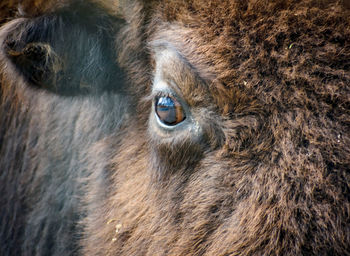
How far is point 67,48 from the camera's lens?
254 cm

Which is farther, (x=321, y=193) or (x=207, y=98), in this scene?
(x=207, y=98)

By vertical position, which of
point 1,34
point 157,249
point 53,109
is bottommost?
point 157,249

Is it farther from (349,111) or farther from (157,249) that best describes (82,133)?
(349,111)

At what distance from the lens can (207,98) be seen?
2023 mm

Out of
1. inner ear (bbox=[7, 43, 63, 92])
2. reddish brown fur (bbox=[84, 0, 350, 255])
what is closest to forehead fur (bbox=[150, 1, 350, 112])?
reddish brown fur (bbox=[84, 0, 350, 255])

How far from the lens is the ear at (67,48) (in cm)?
241

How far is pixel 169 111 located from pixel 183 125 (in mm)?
115

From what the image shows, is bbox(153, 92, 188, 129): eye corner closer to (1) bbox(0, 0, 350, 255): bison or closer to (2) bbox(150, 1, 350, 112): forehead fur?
(1) bbox(0, 0, 350, 255): bison

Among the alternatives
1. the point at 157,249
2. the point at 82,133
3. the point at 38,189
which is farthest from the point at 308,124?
the point at 38,189

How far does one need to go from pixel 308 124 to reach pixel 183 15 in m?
0.96

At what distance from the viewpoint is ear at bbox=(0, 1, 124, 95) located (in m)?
2.41

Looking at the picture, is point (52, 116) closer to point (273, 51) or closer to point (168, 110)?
point (168, 110)

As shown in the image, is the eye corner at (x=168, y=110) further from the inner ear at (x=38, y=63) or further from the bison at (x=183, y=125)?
the inner ear at (x=38, y=63)

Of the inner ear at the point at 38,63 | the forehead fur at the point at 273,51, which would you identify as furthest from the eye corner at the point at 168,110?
the inner ear at the point at 38,63
